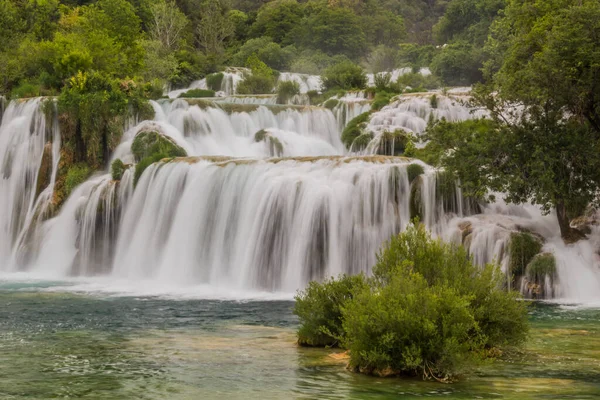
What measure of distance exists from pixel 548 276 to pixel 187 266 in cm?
1235

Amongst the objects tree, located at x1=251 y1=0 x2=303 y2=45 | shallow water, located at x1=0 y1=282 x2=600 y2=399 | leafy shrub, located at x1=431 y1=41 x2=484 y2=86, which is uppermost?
tree, located at x1=251 y1=0 x2=303 y2=45

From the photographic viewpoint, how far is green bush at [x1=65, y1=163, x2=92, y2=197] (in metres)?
35.6

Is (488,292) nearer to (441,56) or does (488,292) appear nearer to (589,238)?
(589,238)

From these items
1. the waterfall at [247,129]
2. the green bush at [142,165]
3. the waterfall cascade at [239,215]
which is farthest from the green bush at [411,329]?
the waterfall at [247,129]

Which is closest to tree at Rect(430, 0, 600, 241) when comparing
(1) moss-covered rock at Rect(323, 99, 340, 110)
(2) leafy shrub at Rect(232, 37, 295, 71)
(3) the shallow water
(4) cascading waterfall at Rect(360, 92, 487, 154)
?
(3) the shallow water

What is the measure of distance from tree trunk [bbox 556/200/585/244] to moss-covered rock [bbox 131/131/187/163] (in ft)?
55.8

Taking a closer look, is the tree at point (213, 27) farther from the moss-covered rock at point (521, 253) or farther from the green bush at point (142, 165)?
the moss-covered rock at point (521, 253)

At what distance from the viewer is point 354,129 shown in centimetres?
3800

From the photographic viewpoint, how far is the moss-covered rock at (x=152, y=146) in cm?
3600

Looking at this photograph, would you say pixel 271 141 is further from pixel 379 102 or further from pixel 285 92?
pixel 285 92

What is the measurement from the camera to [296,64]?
79.1 metres

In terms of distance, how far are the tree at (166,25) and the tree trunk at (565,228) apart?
50425 mm

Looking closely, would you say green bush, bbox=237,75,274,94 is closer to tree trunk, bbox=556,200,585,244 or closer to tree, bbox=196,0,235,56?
tree, bbox=196,0,235,56

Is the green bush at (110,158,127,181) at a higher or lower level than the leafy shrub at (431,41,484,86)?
lower
